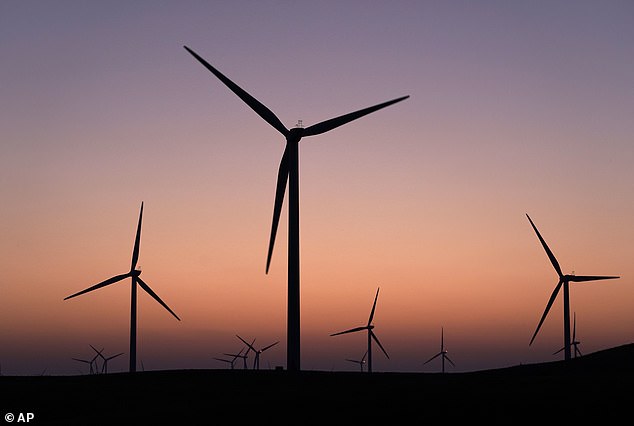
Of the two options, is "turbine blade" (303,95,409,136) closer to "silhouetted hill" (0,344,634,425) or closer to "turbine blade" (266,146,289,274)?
"turbine blade" (266,146,289,274)

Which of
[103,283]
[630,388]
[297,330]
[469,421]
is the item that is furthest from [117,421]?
[103,283]

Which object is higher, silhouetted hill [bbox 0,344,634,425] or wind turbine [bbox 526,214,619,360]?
wind turbine [bbox 526,214,619,360]

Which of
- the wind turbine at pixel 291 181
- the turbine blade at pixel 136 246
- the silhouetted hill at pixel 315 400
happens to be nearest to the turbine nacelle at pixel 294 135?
the wind turbine at pixel 291 181

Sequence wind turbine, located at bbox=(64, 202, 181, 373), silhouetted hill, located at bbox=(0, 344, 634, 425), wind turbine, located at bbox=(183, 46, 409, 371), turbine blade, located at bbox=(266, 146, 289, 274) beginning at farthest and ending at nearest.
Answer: wind turbine, located at bbox=(64, 202, 181, 373), turbine blade, located at bbox=(266, 146, 289, 274), wind turbine, located at bbox=(183, 46, 409, 371), silhouetted hill, located at bbox=(0, 344, 634, 425)

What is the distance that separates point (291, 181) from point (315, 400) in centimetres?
1794

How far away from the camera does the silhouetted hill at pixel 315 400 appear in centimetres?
6319

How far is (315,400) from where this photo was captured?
70312mm

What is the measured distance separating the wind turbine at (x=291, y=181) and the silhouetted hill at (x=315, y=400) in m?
4.62

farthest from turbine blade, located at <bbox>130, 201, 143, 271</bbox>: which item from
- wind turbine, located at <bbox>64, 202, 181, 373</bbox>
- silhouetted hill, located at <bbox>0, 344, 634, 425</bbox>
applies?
silhouetted hill, located at <bbox>0, 344, 634, 425</bbox>

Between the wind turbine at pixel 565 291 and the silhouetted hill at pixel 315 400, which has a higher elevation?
the wind turbine at pixel 565 291

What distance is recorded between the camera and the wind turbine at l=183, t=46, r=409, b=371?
74562 millimetres

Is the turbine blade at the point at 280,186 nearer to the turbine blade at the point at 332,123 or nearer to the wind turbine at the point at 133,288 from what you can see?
the turbine blade at the point at 332,123

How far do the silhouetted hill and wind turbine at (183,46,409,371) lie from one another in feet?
15.1

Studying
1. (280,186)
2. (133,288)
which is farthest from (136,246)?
(280,186)
